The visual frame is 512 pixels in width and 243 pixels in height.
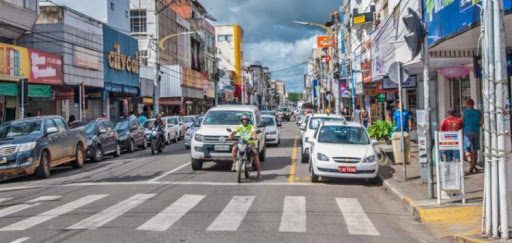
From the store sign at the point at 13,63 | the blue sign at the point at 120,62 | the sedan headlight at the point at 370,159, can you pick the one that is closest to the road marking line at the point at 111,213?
the sedan headlight at the point at 370,159

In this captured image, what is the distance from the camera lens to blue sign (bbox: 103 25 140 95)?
1601 inches

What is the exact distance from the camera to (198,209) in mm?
11312

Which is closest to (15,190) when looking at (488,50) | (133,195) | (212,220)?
(133,195)

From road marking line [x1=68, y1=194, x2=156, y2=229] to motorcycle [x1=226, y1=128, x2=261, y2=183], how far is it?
301 centimetres

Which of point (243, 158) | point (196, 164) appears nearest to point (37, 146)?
point (196, 164)

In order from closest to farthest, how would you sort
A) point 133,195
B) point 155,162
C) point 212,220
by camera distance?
point 212,220 → point 133,195 → point 155,162

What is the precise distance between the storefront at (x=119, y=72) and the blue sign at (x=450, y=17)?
27.0 meters

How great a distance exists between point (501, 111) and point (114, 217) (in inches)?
244

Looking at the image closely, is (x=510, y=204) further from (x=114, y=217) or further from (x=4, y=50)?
(x=4, y=50)

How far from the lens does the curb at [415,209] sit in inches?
322

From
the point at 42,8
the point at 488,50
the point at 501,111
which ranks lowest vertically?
the point at 501,111

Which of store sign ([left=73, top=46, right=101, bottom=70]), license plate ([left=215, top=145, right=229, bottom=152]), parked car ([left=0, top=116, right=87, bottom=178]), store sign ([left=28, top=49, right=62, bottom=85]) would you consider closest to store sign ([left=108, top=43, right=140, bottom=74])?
store sign ([left=73, top=46, right=101, bottom=70])

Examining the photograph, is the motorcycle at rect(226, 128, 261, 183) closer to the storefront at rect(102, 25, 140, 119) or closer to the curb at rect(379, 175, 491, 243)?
the curb at rect(379, 175, 491, 243)

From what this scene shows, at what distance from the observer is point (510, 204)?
820 centimetres
